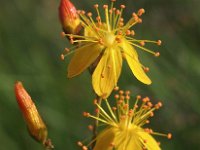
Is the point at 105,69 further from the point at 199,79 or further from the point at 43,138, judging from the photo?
the point at 199,79

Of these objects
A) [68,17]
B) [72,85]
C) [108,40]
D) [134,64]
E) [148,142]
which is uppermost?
[68,17]

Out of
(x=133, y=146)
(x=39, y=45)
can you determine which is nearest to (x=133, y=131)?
(x=133, y=146)

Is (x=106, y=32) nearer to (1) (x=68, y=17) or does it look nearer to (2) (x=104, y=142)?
(1) (x=68, y=17)

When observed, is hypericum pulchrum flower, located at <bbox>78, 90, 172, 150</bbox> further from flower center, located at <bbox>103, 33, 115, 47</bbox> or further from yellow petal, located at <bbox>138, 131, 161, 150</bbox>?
flower center, located at <bbox>103, 33, 115, 47</bbox>

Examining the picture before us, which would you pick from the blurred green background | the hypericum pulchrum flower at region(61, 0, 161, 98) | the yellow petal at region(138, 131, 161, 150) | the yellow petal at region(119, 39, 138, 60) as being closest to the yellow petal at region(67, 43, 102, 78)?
the hypericum pulchrum flower at region(61, 0, 161, 98)

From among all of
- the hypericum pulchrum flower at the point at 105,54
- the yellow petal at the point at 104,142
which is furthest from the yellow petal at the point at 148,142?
the hypericum pulchrum flower at the point at 105,54

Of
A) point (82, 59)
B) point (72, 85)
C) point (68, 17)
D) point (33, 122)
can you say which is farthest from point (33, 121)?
point (72, 85)

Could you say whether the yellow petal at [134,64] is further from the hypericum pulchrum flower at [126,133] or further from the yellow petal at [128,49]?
the hypericum pulchrum flower at [126,133]
